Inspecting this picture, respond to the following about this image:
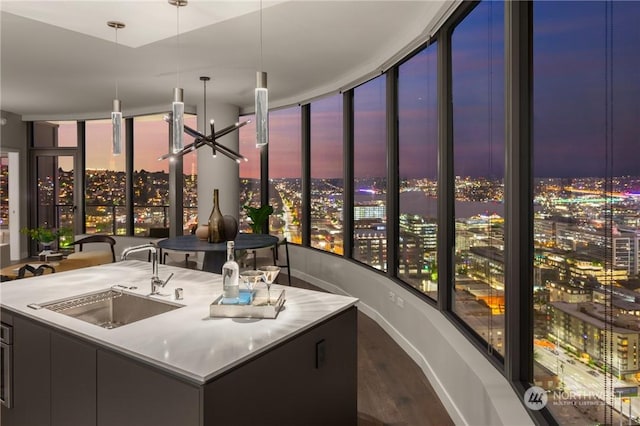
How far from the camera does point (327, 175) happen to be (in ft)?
18.9

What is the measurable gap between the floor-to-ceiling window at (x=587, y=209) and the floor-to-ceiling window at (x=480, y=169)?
17.6 inches

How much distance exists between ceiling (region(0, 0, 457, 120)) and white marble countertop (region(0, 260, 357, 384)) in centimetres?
206

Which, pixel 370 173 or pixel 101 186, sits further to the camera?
pixel 101 186

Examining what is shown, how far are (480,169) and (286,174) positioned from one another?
4.24 meters

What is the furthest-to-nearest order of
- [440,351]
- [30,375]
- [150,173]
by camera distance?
[150,173] → [440,351] → [30,375]

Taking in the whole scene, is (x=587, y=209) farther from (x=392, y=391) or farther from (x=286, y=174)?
(x=286, y=174)

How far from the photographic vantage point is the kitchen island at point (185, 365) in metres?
1.38

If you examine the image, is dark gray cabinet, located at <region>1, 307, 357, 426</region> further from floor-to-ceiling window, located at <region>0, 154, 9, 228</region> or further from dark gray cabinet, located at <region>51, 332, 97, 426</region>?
floor-to-ceiling window, located at <region>0, 154, 9, 228</region>

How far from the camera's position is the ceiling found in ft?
10.5

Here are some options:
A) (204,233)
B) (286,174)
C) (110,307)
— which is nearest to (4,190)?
(286,174)

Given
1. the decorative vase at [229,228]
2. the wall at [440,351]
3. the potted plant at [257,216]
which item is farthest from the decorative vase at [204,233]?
the wall at [440,351]

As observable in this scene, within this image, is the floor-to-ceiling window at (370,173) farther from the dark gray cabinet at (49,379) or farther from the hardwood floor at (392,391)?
the dark gray cabinet at (49,379)

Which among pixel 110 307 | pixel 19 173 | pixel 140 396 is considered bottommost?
pixel 140 396

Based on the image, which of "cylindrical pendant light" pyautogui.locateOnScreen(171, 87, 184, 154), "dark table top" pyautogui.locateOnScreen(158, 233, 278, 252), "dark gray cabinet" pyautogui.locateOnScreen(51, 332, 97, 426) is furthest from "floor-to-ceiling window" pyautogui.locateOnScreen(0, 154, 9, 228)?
"dark gray cabinet" pyautogui.locateOnScreen(51, 332, 97, 426)
